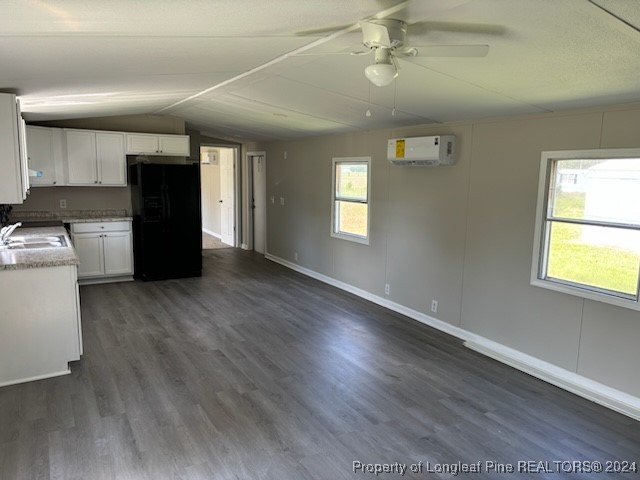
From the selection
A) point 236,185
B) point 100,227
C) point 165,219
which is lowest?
point 100,227

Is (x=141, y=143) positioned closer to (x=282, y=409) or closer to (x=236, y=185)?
(x=236, y=185)

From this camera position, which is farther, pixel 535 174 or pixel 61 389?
pixel 535 174

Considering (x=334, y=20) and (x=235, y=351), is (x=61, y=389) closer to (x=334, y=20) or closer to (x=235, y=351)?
(x=235, y=351)

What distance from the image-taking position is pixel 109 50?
6.85ft

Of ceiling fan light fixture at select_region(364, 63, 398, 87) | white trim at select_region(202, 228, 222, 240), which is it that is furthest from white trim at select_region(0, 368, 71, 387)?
white trim at select_region(202, 228, 222, 240)

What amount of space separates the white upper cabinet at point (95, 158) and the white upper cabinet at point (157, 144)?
15 cm

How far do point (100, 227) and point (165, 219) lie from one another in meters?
0.86

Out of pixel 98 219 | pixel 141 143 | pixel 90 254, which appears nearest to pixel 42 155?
pixel 98 219

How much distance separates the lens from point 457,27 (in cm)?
216

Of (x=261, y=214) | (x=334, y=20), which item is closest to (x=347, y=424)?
(x=334, y=20)

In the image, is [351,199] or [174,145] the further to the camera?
[174,145]

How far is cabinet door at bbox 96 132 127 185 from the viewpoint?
6254 millimetres

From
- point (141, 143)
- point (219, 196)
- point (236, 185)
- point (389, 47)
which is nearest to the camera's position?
point (389, 47)

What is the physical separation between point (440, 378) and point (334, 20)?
2783 millimetres
